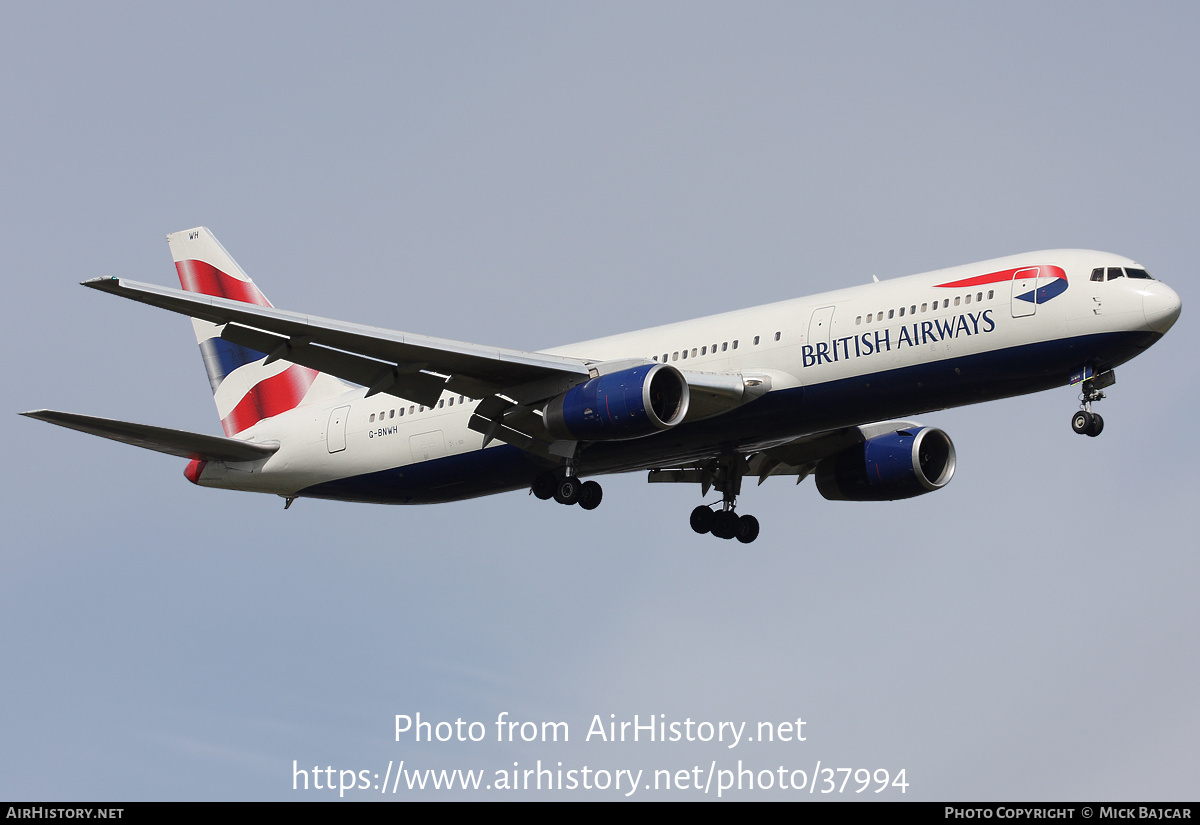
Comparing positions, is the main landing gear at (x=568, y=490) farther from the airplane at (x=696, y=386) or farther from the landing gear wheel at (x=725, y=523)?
the landing gear wheel at (x=725, y=523)

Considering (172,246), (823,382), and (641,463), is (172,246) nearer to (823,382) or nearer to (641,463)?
(641,463)

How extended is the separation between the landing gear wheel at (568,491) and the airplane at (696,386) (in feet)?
0.15

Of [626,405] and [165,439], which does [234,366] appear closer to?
[165,439]

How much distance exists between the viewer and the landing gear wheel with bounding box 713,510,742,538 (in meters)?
39.4

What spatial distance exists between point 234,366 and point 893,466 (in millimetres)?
18392

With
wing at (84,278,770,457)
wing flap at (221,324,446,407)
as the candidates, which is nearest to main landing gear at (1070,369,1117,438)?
wing at (84,278,770,457)

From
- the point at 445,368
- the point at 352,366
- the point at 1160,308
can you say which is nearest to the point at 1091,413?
the point at 1160,308

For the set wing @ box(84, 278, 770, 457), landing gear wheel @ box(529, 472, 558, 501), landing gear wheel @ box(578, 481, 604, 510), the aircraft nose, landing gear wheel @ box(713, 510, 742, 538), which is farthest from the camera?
landing gear wheel @ box(713, 510, 742, 538)

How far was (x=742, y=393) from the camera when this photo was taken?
32.0 meters

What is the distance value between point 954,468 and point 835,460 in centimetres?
306

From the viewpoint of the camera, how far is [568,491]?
115 feet

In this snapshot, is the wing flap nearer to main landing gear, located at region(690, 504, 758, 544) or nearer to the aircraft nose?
main landing gear, located at region(690, 504, 758, 544)

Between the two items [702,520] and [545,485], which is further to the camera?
[702,520]

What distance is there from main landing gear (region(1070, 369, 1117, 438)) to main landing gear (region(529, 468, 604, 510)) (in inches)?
428
